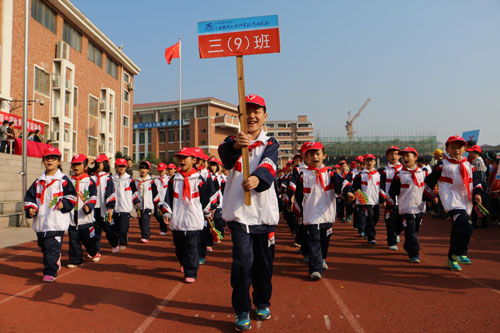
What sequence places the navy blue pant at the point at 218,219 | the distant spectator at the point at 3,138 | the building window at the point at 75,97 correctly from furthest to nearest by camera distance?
the building window at the point at 75,97, the distant spectator at the point at 3,138, the navy blue pant at the point at 218,219

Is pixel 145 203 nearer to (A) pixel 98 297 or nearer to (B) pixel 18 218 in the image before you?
(B) pixel 18 218

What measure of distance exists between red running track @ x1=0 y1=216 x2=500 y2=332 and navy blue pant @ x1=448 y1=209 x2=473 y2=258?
38 centimetres

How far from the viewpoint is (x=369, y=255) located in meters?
7.38

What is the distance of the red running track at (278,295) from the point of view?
12.3 ft

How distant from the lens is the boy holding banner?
3.54 metres

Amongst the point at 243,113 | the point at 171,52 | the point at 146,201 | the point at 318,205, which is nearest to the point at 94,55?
the point at 171,52

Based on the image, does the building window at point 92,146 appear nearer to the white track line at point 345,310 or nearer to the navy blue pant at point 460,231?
the white track line at point 345,310

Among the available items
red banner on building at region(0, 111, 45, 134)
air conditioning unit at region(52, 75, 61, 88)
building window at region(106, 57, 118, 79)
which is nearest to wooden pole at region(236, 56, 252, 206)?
red banner on building at region(0, 111, 45, 134)

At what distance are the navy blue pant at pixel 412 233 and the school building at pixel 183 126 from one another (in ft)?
181

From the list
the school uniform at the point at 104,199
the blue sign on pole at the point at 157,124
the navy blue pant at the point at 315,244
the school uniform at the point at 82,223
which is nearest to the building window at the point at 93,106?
the school uniform at the point at 104,199

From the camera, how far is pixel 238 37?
3.47 m

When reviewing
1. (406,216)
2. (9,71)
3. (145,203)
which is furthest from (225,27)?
(9,71)

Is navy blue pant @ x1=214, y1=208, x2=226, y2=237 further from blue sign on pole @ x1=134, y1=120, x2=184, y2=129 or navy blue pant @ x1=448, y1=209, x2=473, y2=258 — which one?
blue sign on pole @ x1=134, y1=120, x2=184, y2=129

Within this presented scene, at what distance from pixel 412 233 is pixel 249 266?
4170mm
